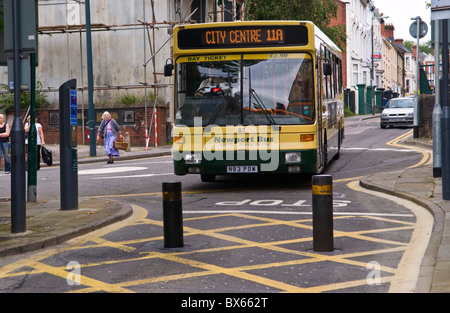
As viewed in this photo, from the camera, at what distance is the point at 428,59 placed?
168 meters

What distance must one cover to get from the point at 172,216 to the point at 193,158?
5205mm

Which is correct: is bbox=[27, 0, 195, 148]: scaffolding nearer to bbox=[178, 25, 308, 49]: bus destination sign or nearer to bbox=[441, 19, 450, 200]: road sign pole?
bbox=[178, 25, 308, 49]: bus destination sign

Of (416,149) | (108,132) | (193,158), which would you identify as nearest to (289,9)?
(416,149)

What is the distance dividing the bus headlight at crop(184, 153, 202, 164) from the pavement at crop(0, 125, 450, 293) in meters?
1.79

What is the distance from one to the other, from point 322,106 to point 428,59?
Answer: 162902 mm

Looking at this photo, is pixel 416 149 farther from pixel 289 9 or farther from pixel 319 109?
pixel 289 9

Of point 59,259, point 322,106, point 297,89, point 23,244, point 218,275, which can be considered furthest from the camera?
point 322,106

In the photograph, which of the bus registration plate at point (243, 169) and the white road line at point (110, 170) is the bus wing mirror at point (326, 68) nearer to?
the bus registration plate at point (243, 169)

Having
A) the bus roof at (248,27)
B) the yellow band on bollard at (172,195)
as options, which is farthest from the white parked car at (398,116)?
the yellow band on bollard at (172,195)

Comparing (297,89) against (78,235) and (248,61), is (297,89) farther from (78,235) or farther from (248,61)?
(78,235)

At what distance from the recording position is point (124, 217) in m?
10.7

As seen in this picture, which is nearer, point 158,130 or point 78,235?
point 78,235

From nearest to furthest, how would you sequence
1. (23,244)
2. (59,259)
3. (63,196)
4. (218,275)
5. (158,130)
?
(218,275)
(59,259)
(23,244)
(63,196)
(158,130)

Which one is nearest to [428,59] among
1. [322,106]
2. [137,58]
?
[137,58]
